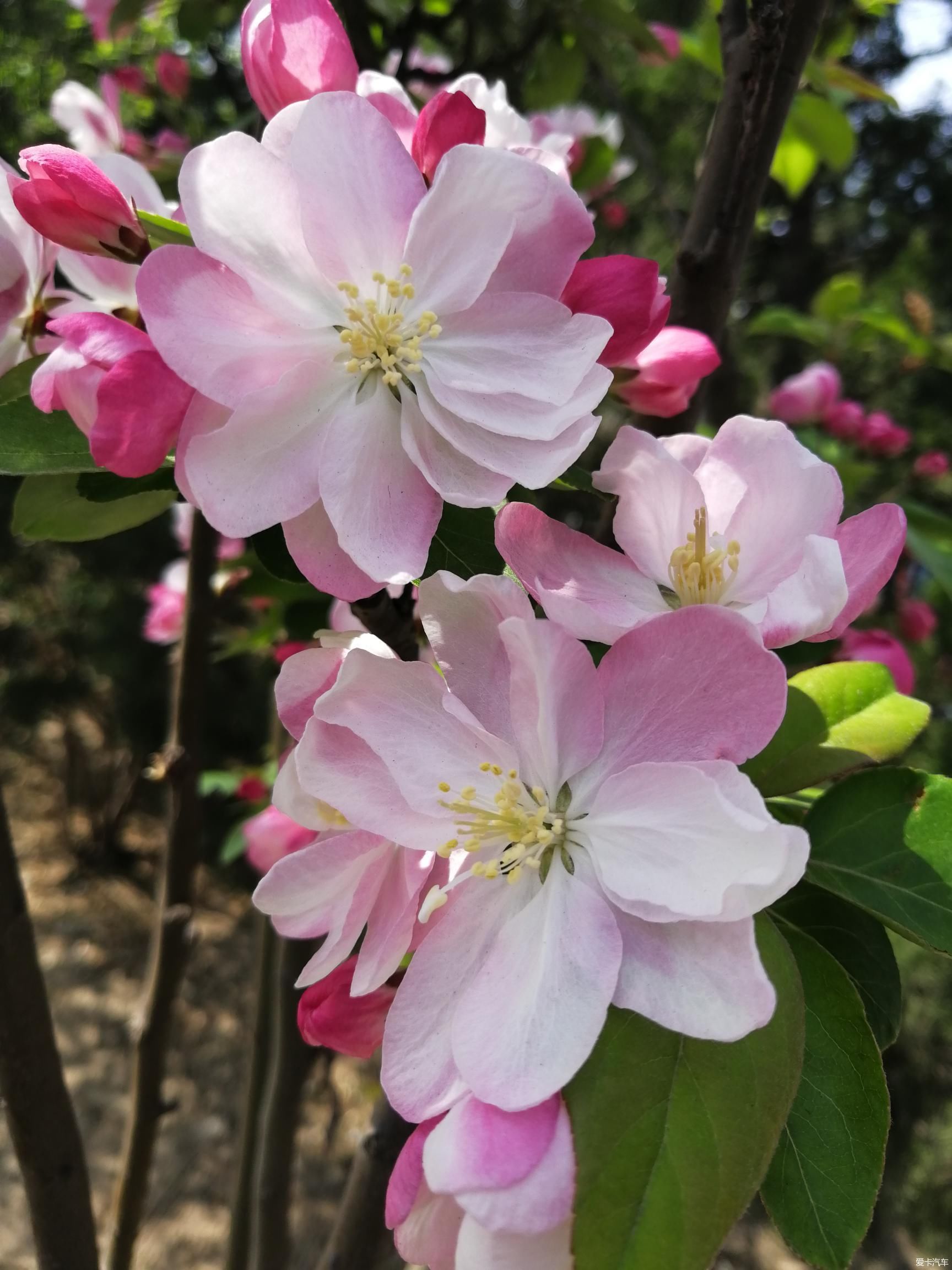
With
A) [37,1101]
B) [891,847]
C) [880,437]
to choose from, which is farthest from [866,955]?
[880,437]

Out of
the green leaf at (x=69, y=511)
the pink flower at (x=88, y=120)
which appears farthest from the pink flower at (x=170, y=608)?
the green leaf at (x=69, y=511)

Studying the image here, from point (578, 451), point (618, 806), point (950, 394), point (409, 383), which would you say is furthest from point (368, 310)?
point (950, 394)

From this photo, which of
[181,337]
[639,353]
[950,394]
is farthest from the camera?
[950,394]

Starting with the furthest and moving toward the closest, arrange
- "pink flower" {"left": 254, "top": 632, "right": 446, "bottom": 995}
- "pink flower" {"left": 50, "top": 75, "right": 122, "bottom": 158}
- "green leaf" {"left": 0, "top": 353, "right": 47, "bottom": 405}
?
"pink flower" {"left": 50, "top": 75, "right": 122, "bottom": 158} → "green leaf" {"left": 0, "top": 353, "right": 47, "bottom": 405} → "pink flower" {"left": 254, "top": 632, "right": 446, "bottom": 995}

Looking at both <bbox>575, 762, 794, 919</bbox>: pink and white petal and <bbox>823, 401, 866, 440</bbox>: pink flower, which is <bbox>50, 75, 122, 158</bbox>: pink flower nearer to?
<bbox>575, 762, 794, 919</bbox>: pink and white petal

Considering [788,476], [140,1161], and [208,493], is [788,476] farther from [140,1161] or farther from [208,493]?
[140,1161]

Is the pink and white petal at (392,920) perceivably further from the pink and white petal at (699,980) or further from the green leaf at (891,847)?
the green leaf at (891,847)

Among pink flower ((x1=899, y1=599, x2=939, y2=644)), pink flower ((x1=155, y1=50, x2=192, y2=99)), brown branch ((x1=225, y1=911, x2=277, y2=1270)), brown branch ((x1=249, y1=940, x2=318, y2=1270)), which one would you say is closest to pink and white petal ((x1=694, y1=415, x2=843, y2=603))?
brown branch ((x1=249, y1=940, x2=318, y2=1270))
